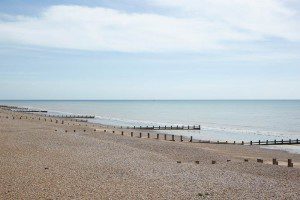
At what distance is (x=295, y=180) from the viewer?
21969mm

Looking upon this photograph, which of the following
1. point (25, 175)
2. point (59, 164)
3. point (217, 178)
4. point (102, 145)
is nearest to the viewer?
point (25, 175)

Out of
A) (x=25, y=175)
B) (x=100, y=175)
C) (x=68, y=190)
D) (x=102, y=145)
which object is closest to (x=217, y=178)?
(x=100, y=175)

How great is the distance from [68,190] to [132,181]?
3590 mm

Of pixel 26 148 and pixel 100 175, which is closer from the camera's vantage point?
pixel 100 175

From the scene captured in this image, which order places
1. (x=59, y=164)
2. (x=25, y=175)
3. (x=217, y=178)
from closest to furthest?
1. (x=25, y=175)
2. (x=217, y=178)
3. (x=59, y=164)

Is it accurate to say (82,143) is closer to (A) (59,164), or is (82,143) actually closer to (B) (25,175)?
(A) (59,164)

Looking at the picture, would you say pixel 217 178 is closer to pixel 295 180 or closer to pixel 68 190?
pixel 295 180

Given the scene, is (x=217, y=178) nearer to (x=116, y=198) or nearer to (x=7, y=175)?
(x=116, y=198)

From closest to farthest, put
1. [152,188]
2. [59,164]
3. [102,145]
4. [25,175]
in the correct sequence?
1. [152,188]
2. [25,175]
3. [59,164]
4. [102,145]

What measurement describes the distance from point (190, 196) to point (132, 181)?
353cm

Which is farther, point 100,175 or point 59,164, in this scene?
point 59,164

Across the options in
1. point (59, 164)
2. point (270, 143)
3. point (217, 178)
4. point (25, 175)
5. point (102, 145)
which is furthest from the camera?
point (270, 143)

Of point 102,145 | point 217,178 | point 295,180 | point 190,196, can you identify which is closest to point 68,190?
point 190,196

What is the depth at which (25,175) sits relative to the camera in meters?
19.1
